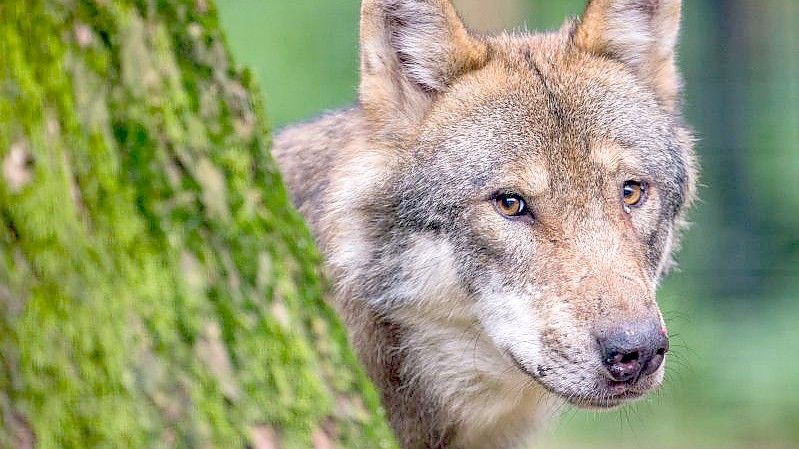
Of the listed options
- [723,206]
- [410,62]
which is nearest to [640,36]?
[410,62]

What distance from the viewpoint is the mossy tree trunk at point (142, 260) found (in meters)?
2.02

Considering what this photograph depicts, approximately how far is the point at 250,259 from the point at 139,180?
29cm

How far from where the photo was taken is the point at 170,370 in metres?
2.07

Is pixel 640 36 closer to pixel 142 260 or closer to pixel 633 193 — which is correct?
pixel 633 193

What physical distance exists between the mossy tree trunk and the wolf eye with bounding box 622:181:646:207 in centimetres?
190

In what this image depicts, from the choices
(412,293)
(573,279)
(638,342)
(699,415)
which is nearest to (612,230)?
(573,279)

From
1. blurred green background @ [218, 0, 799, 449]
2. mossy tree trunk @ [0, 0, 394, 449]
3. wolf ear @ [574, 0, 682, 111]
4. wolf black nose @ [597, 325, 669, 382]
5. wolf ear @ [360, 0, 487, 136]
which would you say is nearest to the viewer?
mossy tree trunk @ [0, 0, 394, 449]

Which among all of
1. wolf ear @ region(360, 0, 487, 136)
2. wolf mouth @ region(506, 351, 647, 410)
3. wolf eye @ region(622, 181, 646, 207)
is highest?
wolf ear @ region(360, 0, 487, 136)

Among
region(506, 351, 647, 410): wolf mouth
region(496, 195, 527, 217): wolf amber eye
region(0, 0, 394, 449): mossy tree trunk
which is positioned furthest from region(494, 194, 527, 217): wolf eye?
region(0, 0, 394, 449): mossy tree trunk

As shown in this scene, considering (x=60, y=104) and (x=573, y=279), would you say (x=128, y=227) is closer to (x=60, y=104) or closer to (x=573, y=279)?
(x=60, y=104)

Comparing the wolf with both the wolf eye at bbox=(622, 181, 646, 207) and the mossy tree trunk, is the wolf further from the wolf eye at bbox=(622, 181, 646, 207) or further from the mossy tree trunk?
the mossy tree trunk

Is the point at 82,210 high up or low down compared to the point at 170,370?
up

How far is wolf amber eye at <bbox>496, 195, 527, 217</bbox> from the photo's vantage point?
3857mm

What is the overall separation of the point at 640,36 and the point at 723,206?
471 centimetres
